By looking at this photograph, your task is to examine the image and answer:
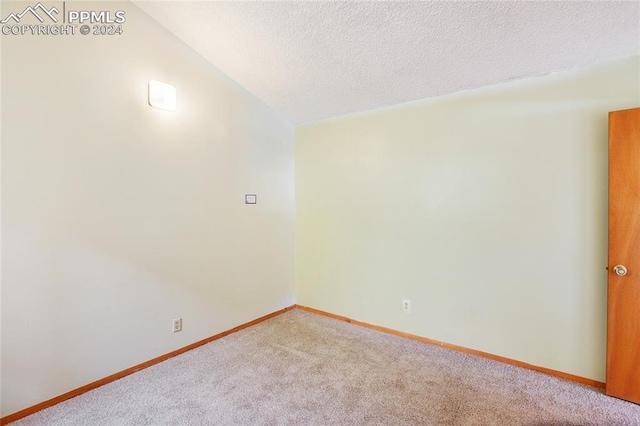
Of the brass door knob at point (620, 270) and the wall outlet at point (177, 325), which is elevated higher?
the brass door knob at point (620, 270)

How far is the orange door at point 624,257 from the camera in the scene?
1.84 meters

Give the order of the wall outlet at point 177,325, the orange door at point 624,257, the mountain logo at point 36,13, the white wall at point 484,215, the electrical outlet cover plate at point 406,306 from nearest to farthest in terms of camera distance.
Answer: the mountain logo at point 36,13 < the orange door at point 624,257 < the white wall at point 484,215 < the wall outlet at point 177,325 < the electrical outlet cover plate at point 406,306

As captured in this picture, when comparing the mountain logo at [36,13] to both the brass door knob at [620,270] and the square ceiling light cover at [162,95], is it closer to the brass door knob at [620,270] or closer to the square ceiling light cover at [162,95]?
the square ceiling light cover at [162,95]

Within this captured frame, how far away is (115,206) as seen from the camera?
Answer: 7.09 feet

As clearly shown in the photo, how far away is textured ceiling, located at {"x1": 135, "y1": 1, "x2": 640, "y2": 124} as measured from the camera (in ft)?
5.76

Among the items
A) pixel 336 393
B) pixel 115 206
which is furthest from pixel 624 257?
pixel 115 206

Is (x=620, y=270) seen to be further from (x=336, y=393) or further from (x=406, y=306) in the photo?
(x=336, y=393)

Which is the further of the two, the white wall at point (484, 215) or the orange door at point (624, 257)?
the white wall at point (484, 215)

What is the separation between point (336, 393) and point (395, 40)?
98.2 inches

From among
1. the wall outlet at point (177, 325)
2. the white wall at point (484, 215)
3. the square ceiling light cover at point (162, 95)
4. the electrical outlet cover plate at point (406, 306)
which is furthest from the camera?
the electrical outlet cover plate at point (406, 306)

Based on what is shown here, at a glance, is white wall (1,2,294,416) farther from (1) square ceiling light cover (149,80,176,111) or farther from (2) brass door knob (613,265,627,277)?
(2) brass door knob (613,265,627,277)

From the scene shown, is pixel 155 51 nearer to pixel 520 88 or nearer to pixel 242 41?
pixel 242 41

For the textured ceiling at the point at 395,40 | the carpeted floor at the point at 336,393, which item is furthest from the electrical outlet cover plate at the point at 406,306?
the textured ceiling at the point at 395,40

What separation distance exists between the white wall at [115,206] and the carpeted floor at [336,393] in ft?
1.01
